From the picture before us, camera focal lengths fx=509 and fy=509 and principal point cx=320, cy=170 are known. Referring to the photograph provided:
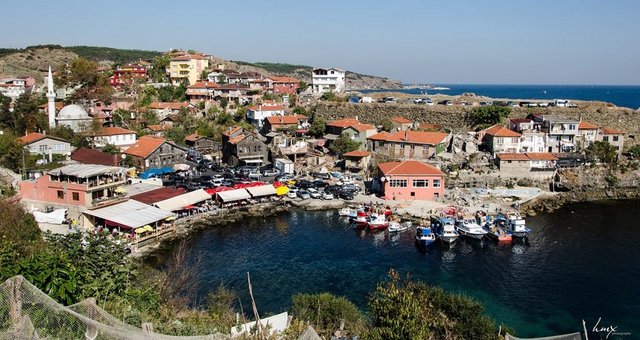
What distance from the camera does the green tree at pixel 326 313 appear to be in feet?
41.5

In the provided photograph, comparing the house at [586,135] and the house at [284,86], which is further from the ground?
the house at [284,86]

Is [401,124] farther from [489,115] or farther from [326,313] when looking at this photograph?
[326,313]

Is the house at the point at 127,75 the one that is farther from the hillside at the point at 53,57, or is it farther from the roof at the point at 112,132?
the roof at the point at 112,132

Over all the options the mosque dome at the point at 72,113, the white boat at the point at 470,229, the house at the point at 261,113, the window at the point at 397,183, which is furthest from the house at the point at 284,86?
the white boat at the point at 470,229

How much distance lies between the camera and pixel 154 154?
35.4 m

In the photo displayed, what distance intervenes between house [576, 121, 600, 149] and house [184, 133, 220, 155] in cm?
2882

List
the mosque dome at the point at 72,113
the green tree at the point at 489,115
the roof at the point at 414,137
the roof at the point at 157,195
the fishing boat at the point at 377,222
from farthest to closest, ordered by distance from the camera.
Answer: the green tree at the point at 489,115
the mosque dome at the point at 72,113
the roof at the point at 414,137
the fishing boat at the point at 377,222
the roof at the point at 157,195

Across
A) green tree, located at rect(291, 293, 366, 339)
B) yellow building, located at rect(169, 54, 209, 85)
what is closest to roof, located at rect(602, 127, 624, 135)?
green tree, located at rect(291, 293, 366, 339)

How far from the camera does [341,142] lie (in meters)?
39.3

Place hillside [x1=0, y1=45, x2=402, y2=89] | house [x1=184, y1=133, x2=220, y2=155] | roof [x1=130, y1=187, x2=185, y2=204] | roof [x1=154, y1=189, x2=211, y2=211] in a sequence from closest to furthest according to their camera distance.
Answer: roof [x1=154, y1=189, x2=211, y2=211]
roof [x1=130, y1=187, x2=185, y2=204]
house [x1=184, y1=133, x2=220, y2=155]
hillside [x1=0, y1=45, x2=402, y2=89]

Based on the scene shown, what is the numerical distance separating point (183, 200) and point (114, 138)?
1353 cm

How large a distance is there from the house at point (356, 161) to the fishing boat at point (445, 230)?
11.7 metres

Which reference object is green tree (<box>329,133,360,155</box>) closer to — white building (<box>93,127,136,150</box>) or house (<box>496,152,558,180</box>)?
house (<box>496,152,558,180</box>)

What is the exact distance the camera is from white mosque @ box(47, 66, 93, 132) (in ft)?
127
